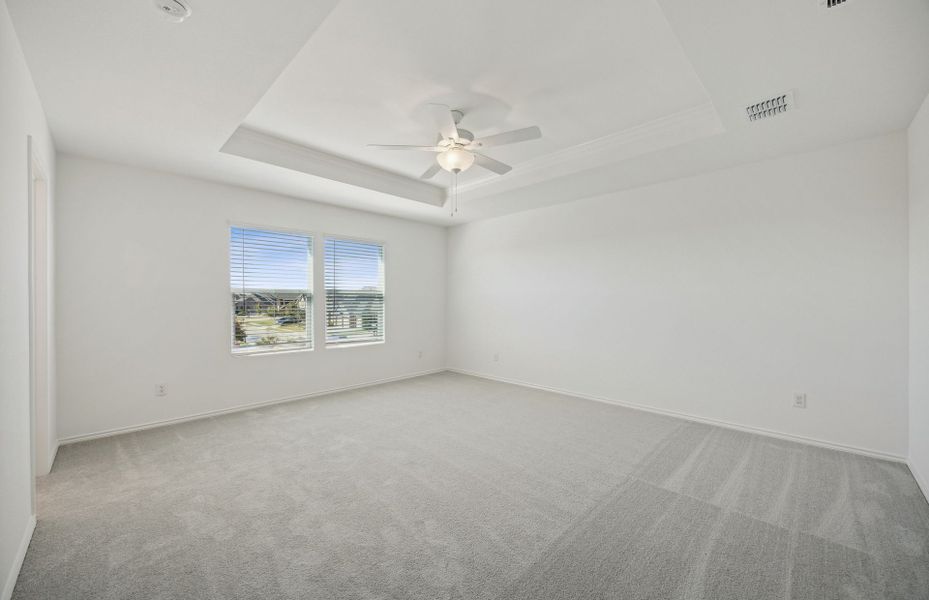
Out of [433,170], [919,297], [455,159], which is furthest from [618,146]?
→ [919,297]

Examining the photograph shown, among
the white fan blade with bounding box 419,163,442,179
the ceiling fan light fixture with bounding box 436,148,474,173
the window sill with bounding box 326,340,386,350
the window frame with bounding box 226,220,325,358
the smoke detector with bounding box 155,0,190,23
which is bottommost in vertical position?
the window sill with bounding box 326,340,386,350

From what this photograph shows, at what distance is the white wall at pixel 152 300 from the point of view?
3.34 meters

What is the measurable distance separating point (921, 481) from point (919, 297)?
1.25 meters

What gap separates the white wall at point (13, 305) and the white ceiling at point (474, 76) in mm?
255

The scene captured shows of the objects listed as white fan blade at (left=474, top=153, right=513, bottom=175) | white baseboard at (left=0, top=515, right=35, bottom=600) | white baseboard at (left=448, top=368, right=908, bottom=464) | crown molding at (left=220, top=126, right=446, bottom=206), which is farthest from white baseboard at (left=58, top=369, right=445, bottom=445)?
white fan blade at (left=474, top=153, right=513, bottom=175)

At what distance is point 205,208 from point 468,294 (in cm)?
373

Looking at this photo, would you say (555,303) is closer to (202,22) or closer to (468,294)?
(468,294)

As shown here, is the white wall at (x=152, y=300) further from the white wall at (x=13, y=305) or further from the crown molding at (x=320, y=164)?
the white wall at (x=13, y=305)

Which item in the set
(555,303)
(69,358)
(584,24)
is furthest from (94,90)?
(555,303)

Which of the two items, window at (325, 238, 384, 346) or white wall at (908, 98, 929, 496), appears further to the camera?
window at (325, 238, 384, 346)

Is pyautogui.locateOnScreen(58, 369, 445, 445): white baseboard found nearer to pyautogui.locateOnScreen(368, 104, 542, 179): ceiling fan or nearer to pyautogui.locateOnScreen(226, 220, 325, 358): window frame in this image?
pyautogui.locateOnScreen(226, 220, 325, 358): window frame

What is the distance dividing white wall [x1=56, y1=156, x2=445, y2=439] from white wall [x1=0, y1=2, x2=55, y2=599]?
5.18ft

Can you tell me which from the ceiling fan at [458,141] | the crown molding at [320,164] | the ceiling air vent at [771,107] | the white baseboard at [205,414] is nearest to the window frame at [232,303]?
the white baseboard at [205,414]

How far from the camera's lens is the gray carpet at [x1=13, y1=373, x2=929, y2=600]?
1714 mm
